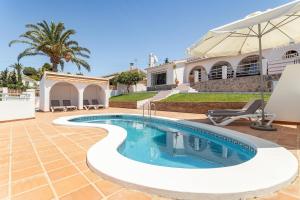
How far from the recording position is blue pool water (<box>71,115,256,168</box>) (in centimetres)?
459

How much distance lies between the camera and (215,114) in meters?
8.16

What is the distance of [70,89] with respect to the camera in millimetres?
19953

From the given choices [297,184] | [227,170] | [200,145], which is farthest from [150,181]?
[200,145]

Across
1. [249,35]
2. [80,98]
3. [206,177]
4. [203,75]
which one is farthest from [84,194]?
[203,75]

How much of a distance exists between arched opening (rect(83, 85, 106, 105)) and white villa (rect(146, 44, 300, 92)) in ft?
32.0

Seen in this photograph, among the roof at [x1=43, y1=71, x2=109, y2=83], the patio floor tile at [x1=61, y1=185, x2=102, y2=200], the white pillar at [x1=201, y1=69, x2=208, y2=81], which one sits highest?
the white pillar at [x1=201, y1=69, x2=208, y2=81]

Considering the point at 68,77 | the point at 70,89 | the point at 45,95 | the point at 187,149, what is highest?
the point at 68,77

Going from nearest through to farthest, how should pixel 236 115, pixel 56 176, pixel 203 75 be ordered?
pixel 56 176 → pixel 236 115 → pixel 203 75

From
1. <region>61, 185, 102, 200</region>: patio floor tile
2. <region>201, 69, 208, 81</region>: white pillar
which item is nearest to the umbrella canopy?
<region>61, 185, 102, 200</region>: patio floor tile

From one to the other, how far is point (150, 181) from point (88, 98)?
20.3 m

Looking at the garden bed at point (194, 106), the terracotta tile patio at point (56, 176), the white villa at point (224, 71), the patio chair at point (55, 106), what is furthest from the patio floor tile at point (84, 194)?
the patio chair at point (55, 106)

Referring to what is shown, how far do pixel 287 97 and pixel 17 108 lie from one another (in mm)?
14470

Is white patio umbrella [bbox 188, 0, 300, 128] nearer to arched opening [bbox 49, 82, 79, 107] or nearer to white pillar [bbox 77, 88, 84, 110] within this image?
white pillar [bbox 77, 88, 84, 110]

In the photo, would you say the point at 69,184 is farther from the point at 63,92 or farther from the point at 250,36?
the point at 63,92
